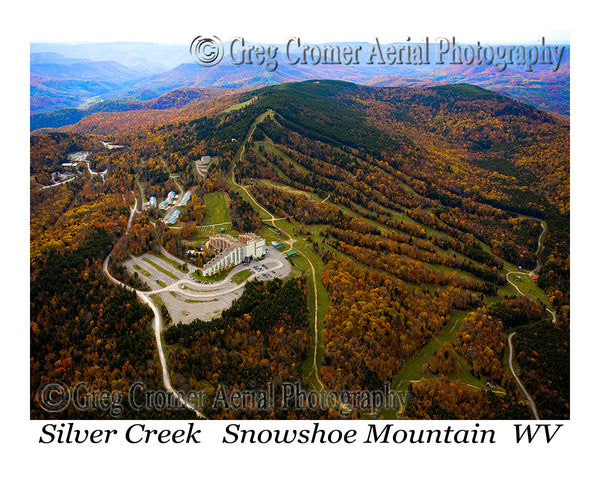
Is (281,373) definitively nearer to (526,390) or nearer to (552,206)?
(526,390)

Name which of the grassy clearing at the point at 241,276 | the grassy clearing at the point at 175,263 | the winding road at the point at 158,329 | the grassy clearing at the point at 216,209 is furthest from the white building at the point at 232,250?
the grassy clearing at the point at 216,209

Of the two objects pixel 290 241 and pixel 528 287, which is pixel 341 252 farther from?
pixel 528 287

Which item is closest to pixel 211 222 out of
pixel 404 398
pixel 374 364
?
pixel 374 364

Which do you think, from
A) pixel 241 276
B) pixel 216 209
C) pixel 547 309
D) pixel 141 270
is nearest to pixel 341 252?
pixel 241 276

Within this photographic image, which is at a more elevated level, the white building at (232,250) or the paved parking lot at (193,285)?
the white building at (232,250)

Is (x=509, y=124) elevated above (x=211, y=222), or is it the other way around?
(x=509, y=124)

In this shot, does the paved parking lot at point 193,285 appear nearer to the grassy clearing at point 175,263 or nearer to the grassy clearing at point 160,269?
the grassy clearing at point 160,269

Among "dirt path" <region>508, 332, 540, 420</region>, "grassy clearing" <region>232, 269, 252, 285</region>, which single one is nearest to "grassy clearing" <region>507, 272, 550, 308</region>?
"dirt path" <region>508, 332, 540, 420</region>
